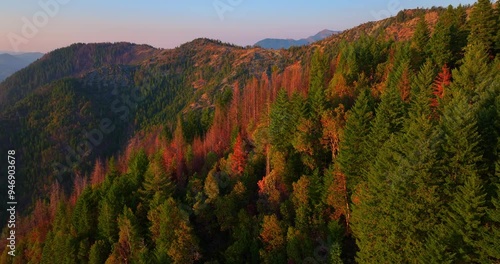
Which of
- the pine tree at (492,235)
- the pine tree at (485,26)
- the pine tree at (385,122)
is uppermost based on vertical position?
the pine tree at (485,26)

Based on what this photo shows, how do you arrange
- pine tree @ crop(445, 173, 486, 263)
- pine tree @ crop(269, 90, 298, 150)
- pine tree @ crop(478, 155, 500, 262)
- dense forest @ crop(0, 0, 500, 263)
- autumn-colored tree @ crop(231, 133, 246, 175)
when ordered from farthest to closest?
1. autumn-colored tree @ crop(231, 133, 246, 175)
2. pine tree @ crop(269, 90, 298, 150)
3. dense forest @ crop(0, 0, 500, 263)
4. pine tree @ crop(445, 173, 486, 263)
5. pine tree @ crop(478, 155, 500, 262)

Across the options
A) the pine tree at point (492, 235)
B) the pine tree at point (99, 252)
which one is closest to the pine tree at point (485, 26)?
the pine tree at point (492, 235)

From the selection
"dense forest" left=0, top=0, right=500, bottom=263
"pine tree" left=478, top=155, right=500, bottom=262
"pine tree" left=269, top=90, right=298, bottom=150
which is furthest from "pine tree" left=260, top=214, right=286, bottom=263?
"pine tree" left=478, top=155, right=500, bottom=262

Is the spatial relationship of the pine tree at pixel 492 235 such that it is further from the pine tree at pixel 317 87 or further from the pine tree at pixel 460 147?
the pine tree at pixel 317 87

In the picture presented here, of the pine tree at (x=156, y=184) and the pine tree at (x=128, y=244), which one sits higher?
the pine tree at (x=156, y=184)

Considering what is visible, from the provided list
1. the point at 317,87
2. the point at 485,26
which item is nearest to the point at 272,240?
the point at 317,87

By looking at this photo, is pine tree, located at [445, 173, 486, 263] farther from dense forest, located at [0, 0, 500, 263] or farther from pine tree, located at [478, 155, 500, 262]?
pine tree, located at [478, 155, 500, 262]

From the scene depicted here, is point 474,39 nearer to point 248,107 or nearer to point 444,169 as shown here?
point 444,169

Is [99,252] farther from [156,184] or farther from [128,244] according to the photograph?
[156,184]

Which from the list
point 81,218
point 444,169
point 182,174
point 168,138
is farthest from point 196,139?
point 444,169

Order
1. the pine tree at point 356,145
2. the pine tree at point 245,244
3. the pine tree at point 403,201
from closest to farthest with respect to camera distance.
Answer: the pine tree at point 403,201, the pine tree at point 356,145, the pine tree at point 245,244
